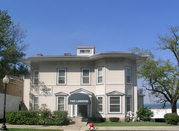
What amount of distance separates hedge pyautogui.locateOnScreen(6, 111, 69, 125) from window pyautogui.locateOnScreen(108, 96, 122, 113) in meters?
5.41

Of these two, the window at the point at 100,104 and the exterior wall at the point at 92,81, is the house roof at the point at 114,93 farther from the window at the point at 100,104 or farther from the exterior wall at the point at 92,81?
the window at the point at 100,104

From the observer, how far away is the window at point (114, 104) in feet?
74.7

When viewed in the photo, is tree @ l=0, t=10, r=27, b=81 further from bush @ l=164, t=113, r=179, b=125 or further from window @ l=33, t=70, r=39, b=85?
bush @ l=164, t=113, r=179, b=125

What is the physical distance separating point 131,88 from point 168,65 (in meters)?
9.44

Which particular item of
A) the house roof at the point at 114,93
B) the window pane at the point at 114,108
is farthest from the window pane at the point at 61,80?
the window pane at the point at 114,108

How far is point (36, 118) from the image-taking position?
19375mm

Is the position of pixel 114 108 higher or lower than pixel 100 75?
lower

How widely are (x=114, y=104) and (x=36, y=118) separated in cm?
835

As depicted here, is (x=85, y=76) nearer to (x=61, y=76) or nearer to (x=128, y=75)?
(x=61, y=76)

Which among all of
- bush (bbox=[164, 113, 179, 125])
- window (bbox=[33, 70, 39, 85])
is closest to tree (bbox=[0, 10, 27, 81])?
window (bbox=[33, 70, 39, 85])

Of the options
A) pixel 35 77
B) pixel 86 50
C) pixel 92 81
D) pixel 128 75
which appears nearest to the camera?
pixel 128 75

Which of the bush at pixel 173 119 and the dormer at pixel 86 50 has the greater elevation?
the dormer at pixel 86 50

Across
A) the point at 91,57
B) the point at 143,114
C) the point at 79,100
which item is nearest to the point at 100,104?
the point at 79,100

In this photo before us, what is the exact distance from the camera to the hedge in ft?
63.1
